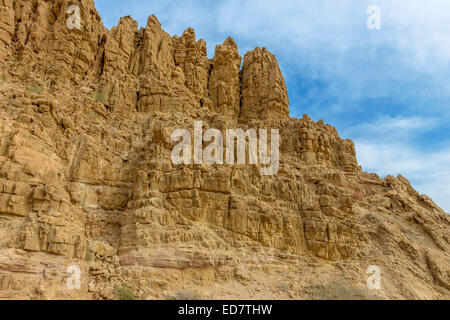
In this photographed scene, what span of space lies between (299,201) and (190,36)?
30794mm

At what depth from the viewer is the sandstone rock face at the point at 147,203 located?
18.8 m

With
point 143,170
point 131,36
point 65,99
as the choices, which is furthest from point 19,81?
point 131,36

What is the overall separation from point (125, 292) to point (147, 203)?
20.1ft

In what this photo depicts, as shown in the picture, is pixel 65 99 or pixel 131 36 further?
pixel 131 36

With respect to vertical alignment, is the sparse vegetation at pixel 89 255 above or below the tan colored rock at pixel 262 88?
below

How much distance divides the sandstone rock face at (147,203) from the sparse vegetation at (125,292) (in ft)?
1.59

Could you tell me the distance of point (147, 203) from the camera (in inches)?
867

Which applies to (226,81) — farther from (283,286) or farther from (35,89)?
(283,286)

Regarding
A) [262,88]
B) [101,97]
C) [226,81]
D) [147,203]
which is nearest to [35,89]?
[101,97]

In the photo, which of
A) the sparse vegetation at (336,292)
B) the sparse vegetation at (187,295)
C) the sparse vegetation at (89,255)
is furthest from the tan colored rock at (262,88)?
the sparse vegetation at (89,255)

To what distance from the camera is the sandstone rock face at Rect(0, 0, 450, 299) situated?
1884 cm

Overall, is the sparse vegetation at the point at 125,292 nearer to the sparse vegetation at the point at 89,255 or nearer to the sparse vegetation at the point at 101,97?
the sparse vegetation at the point at 89,255
